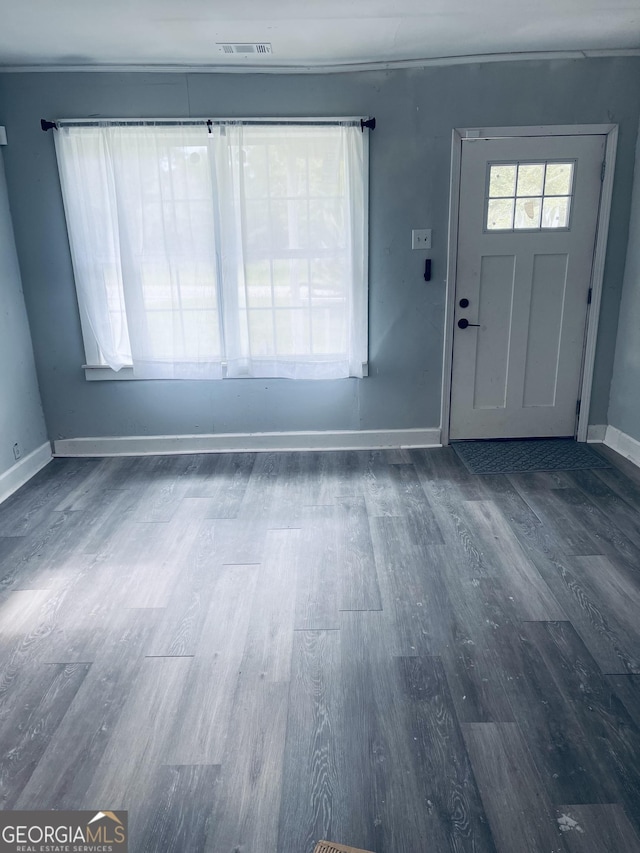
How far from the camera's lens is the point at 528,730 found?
1.75 m

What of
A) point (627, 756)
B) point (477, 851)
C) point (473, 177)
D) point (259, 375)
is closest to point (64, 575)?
point (259, 375)

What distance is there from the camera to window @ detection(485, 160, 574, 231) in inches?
142

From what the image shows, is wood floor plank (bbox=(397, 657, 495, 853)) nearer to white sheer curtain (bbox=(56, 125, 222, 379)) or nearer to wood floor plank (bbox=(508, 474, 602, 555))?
wood floor plank (bbox=(508, 474, 602, 555))

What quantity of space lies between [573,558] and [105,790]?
215 cm

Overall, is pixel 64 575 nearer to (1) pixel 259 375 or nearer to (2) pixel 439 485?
(1) pixel 259 375

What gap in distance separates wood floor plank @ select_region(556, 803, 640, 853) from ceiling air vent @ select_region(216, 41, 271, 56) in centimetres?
362

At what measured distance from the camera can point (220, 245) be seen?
11.8 ft

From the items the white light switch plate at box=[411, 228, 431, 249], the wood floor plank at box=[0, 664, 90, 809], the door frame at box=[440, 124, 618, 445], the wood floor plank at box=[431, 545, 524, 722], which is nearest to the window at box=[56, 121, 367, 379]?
the white light switch plate at box=[411, 228, 431, 249]

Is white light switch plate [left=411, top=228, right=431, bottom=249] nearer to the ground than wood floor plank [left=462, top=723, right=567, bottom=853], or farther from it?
farther from it

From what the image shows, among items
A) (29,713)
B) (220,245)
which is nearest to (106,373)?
(220,245)

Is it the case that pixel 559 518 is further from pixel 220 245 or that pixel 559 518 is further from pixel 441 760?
pixel 220 245

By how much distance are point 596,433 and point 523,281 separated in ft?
4.06

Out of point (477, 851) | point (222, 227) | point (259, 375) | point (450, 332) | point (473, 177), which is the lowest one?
point (477, 851)

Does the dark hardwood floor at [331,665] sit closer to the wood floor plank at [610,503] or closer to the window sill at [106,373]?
the wood floor plank at [610,503]
